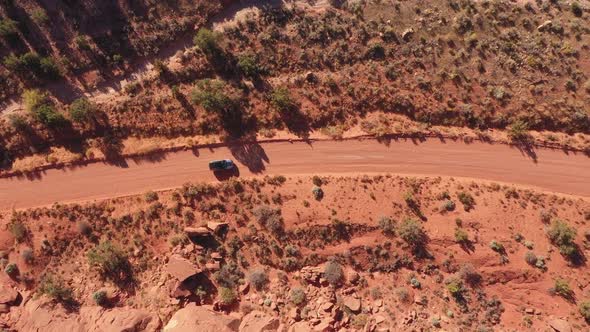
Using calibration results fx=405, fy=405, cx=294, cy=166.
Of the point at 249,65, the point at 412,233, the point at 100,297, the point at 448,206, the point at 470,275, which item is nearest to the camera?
the point at 100,297

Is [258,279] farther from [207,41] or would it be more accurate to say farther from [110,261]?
[207,41]

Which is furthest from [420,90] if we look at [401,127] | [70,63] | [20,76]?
[20,76]

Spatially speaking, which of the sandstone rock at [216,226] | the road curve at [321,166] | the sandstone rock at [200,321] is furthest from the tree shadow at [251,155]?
the sandstone rock at [200,321]

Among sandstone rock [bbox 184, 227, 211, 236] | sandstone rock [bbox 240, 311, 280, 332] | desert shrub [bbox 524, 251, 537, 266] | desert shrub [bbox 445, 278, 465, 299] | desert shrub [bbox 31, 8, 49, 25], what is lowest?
sandstone rock [bbox 240, 311, 280, 332]

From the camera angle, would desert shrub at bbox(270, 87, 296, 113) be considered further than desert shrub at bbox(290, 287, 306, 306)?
Yes

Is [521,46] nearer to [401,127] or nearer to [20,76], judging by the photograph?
[401,127]

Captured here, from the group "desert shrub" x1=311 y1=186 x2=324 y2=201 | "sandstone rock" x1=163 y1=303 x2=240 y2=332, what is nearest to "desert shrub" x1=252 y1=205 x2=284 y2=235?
"desert shrub" x1=311 y1=186 x2=324 y2=201

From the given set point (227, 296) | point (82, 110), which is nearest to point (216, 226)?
point (227, 296)

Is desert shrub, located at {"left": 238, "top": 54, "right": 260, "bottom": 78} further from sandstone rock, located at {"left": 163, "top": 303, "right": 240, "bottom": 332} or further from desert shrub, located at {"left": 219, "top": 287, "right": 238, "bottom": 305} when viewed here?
sandstone rock, located at {"left": 163, "top": 303, "right": 240, "bottom": 332}
